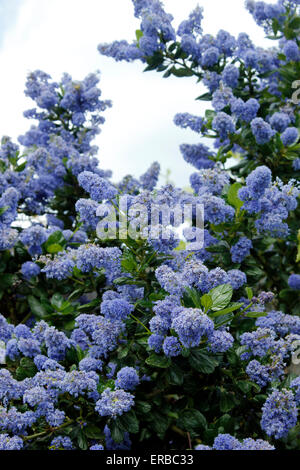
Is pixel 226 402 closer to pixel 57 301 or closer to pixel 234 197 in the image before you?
pixel 234 197

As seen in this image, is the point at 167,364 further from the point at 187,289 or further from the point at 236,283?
the point at 236,283

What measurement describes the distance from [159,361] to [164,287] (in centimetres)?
26

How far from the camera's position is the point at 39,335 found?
2.24 meters

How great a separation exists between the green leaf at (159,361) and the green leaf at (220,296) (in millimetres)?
257

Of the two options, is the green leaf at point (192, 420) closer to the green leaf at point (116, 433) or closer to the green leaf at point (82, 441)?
the green leaf at point (116, 433)

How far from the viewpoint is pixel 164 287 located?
6.52ft

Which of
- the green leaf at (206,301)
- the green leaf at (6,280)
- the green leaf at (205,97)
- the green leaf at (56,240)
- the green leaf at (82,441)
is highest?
the green leaf at (205,97)

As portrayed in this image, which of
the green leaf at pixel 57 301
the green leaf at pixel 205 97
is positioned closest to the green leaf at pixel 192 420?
the green leaf at pixel 57 301

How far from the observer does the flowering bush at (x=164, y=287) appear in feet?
6.51

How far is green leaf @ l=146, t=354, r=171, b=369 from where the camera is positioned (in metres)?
2.00

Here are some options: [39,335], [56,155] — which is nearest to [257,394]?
[39,335]

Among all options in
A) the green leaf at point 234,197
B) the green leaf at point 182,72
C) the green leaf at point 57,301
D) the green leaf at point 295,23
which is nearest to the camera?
the green leaf at point 234,197

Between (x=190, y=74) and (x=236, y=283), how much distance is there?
1482mm

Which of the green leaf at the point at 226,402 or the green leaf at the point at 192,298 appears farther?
the green leaf at the point at 226,402
